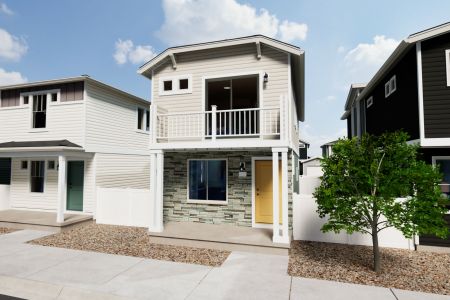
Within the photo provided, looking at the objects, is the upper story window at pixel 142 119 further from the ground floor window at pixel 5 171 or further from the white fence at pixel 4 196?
the white fence at pixel 4 196

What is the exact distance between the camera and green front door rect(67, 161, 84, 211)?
12.3 m

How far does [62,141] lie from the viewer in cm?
1164

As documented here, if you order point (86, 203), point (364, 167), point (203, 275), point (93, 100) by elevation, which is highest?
point (93, 100)

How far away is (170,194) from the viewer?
10.3 meters

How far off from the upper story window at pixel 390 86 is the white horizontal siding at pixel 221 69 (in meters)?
4.41

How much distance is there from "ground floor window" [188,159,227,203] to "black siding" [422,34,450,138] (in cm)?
658

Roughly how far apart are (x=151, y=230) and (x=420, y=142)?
29.0 ft

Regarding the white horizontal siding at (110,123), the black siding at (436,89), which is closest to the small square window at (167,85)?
the white horizontal siding at (110,123)

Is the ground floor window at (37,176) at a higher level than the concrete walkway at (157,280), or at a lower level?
higher

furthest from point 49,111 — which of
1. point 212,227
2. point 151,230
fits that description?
point 212,227

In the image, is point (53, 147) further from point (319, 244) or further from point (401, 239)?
point (401, 239)

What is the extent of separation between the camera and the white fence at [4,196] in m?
12.9

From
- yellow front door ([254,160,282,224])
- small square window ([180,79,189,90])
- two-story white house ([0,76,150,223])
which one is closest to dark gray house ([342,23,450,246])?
yellow front door ([254,160,282,224])

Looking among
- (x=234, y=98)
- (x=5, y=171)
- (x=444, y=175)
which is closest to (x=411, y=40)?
(x=444, y=175)
